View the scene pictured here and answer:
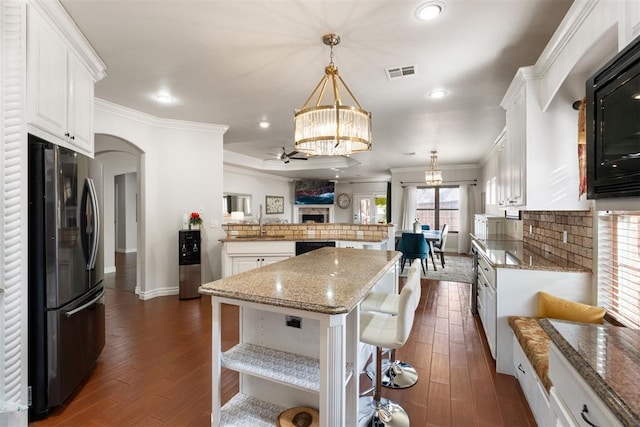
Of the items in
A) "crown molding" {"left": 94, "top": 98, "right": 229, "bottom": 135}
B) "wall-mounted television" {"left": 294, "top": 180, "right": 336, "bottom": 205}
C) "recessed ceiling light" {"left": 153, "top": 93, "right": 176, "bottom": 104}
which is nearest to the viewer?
"recessed ceiling light" {"left": 153, "top": 93, "right": 176, "bottom": 104}

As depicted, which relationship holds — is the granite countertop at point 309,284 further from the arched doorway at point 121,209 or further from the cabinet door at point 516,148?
the arched doorway at point 121,209

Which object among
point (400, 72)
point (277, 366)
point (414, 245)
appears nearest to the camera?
point (277, 366)

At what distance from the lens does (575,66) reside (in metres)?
1.75

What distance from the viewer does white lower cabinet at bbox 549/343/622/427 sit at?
78cm

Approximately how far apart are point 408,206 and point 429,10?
6924mm

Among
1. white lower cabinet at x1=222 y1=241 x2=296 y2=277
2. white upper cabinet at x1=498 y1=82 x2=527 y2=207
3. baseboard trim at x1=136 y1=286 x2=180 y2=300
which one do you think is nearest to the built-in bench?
white upper cabinet at x1=498 y1=82 x2=527 y2=207

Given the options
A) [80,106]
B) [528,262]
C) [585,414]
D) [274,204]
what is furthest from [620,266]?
[274,204]

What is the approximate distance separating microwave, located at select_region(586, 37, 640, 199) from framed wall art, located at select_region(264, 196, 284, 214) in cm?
861

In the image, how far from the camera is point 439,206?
8633 millimetres

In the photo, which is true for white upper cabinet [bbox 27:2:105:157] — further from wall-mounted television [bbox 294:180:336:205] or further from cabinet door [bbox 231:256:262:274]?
wall-mounted television [bbox 294:180:336:205]

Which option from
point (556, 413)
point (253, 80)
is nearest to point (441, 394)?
point (556, 413)

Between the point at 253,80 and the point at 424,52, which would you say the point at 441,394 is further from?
the point at 253,80

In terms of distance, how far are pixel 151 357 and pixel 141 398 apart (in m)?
0.59

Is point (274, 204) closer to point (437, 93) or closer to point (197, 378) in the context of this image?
point (437, 93)
